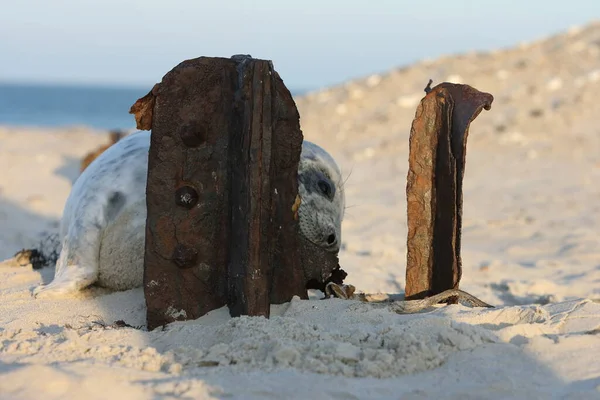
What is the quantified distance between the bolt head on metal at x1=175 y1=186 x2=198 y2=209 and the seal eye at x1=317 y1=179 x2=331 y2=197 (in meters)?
1.06

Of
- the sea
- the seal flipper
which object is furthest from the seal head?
the sea

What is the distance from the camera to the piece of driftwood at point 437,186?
3748 millimetres

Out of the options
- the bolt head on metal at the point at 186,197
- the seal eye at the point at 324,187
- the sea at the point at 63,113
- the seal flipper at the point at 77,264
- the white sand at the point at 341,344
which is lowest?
the white sand at the point at 341,344

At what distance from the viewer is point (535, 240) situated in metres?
7.39

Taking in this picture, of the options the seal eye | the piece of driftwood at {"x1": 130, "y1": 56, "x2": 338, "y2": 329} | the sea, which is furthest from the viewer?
the sea

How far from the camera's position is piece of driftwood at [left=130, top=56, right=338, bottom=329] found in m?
3.59

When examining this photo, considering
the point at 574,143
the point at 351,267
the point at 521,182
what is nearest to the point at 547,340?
the point at 351,267

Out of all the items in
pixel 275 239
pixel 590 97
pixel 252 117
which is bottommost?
pixel 275 239

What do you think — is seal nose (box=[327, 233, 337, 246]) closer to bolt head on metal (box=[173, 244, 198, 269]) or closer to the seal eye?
the seal eye

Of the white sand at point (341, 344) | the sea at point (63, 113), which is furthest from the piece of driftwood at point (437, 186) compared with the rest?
the sea at point (63, 113)

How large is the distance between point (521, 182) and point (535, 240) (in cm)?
303

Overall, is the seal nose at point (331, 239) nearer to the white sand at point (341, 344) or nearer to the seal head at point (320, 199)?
the seal head at point (320, 199)

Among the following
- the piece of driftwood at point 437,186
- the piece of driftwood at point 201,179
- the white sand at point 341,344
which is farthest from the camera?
the piece of driftwood at point 437,186

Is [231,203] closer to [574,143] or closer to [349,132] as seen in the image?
[574,143]
